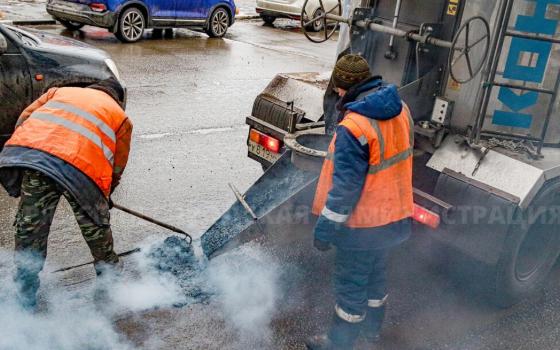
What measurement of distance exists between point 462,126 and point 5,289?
10.9 feet

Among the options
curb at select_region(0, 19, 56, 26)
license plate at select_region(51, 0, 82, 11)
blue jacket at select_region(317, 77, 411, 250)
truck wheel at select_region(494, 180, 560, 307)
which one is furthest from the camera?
curb at select_region(0, 19, 56, 26)

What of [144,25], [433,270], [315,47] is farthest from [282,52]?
[433,270]

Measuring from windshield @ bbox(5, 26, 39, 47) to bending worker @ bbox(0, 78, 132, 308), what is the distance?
290 cm

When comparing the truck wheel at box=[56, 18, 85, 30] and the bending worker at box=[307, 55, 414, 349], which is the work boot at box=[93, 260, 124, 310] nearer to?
the bending worker at box=[307, 55, 414, 349]

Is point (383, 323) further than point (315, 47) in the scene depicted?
No

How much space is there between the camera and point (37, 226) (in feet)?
12.1

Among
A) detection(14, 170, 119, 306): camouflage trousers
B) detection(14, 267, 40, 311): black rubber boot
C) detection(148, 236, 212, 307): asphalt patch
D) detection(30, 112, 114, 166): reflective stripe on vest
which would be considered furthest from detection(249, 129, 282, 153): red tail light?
detection(14, 267, 40, 311): black rubber boot

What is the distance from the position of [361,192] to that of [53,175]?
5.71ft

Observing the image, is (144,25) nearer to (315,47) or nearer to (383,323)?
(315,47)

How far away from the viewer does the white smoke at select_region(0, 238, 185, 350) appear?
367cm

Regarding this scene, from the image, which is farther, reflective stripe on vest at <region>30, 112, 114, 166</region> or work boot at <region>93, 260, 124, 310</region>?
work boot at <region>93, 260, 124, 310</region>

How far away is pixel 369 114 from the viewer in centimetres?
336

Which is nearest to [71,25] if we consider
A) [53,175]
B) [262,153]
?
[262,153]

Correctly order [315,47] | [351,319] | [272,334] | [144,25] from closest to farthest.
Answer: [351,319] < [272,334] < [144,25] < [315,47]
